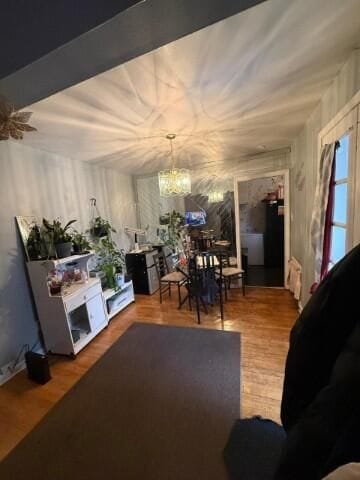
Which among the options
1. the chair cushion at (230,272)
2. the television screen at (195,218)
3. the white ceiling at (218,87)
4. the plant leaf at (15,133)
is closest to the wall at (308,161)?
the white ceiling at (218,87)

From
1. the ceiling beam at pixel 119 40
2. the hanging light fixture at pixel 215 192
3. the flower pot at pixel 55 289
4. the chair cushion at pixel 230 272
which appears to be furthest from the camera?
the hanging light fixture at pixel 215 192

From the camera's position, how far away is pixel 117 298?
3.30 metres

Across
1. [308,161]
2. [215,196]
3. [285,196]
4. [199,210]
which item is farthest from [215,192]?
[308,161]

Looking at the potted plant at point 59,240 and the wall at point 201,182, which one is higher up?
the wall at point 201,182

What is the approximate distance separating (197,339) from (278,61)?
255cm

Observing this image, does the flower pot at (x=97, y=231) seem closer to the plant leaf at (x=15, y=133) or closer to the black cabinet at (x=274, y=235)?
the plant leaf at (x=15, y=133)

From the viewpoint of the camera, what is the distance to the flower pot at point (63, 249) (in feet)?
7.74

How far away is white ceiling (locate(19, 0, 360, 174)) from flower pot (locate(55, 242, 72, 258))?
1135 millimetres

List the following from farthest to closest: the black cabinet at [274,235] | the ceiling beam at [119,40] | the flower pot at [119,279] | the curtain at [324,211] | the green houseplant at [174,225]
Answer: the black cabinet at [274,235]
the green houseplant at [174,225]
the flower pot at [119,279]
the curtain at [324,211]
the ceiling beam at [119,40]

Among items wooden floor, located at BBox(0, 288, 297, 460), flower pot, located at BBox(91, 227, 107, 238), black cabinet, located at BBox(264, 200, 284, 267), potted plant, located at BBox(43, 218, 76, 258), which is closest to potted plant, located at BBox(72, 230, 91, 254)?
potted plant, located at BBox(43, 218, 76, 258)

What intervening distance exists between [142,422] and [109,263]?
2153 millimetres

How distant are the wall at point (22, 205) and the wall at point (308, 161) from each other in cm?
297

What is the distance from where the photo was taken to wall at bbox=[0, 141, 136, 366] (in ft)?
7.04

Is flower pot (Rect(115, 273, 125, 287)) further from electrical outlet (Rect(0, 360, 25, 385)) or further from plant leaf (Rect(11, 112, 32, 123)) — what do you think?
plant leaf (Rect(11, 112, 32, 123))
